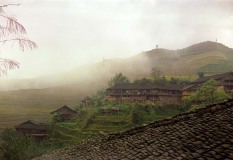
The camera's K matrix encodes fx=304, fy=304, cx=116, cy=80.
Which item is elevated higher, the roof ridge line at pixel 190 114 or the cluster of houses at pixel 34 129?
the roof ridge line at pixel 190 114

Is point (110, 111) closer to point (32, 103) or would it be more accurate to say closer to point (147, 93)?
point (147, 93)

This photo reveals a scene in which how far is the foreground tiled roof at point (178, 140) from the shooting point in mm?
5516

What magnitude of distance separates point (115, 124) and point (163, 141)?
189 ft

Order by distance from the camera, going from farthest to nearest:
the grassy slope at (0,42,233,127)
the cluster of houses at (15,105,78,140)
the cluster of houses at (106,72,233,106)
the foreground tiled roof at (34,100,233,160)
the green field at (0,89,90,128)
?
the grassy slope at (0,42,233,127) < the green field at (0,89,90,128) < the cluster of houses at (106,72,233,106) < the cluster of houses at (15,105,78,140) < the foreground tiled roof at (34,100,233,160)

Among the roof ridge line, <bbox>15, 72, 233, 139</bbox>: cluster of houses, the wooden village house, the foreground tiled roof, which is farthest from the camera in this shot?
the wooden village house

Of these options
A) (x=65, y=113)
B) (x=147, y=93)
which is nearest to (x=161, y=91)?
(x=147, y=93)

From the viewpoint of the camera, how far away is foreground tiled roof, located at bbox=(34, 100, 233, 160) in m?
5.52

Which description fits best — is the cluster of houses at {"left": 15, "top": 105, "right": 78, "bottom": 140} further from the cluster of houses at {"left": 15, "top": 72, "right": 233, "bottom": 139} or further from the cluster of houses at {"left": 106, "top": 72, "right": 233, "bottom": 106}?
the cluster of houses at {"left": 106, "top": 72, "right": 233, "bottom": 106}

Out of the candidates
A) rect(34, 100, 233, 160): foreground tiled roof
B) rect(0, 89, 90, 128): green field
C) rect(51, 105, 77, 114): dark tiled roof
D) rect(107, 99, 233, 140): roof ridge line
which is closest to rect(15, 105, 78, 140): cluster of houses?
rect(51, 105, 77, 114): dark tiled roof

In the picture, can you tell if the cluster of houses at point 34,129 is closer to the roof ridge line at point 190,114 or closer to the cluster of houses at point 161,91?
the cluster of houses at point 161,91

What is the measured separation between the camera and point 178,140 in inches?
254

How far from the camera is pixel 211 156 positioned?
5.11 metres

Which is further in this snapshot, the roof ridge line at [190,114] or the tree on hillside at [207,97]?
the tree on hillside at [207,97]

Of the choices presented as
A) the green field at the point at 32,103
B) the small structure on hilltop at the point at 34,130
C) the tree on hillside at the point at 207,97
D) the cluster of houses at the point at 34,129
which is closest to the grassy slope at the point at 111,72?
the green field at the point at 32,103
